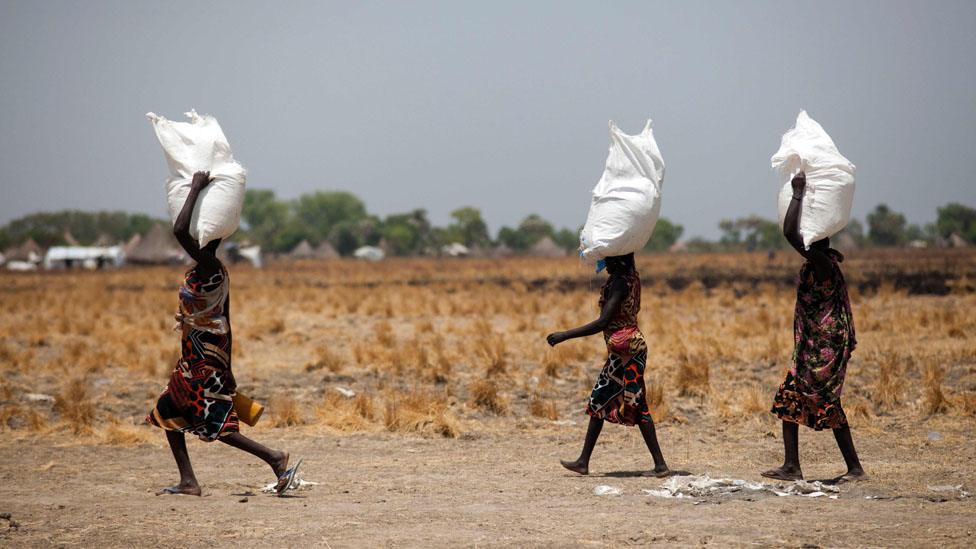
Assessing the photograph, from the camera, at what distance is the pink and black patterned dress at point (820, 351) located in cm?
671

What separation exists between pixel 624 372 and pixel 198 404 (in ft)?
9.28

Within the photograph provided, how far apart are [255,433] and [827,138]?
584cm

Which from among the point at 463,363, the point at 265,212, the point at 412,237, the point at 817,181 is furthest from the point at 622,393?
the point at 265,212

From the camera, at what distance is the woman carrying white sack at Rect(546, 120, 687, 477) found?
22.7 ft

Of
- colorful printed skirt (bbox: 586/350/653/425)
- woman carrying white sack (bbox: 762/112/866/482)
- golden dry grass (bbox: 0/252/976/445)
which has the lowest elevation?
golden dry grass (bbox: 0/252/976/445)

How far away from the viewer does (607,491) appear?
655 centimetres

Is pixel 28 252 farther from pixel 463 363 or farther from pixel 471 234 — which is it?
pixel 463 363

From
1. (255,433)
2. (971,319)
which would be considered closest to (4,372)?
(255,433)

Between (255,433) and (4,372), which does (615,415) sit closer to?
(255,433)

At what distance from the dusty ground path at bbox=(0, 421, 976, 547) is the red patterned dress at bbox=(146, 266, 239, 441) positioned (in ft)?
1.63

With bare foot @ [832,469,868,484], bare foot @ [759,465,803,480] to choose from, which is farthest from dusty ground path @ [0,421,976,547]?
bare foot @ [759,465,803,480]

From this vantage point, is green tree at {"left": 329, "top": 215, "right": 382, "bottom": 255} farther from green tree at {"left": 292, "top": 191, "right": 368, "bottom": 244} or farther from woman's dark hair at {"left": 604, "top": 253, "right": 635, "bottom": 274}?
woman's dark hair at {"left": 604, "top": 253, "right": 635, "bottom": 274}

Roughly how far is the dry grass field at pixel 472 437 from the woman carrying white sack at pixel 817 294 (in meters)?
0.57

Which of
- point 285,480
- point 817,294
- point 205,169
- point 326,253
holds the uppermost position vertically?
point 205,169
